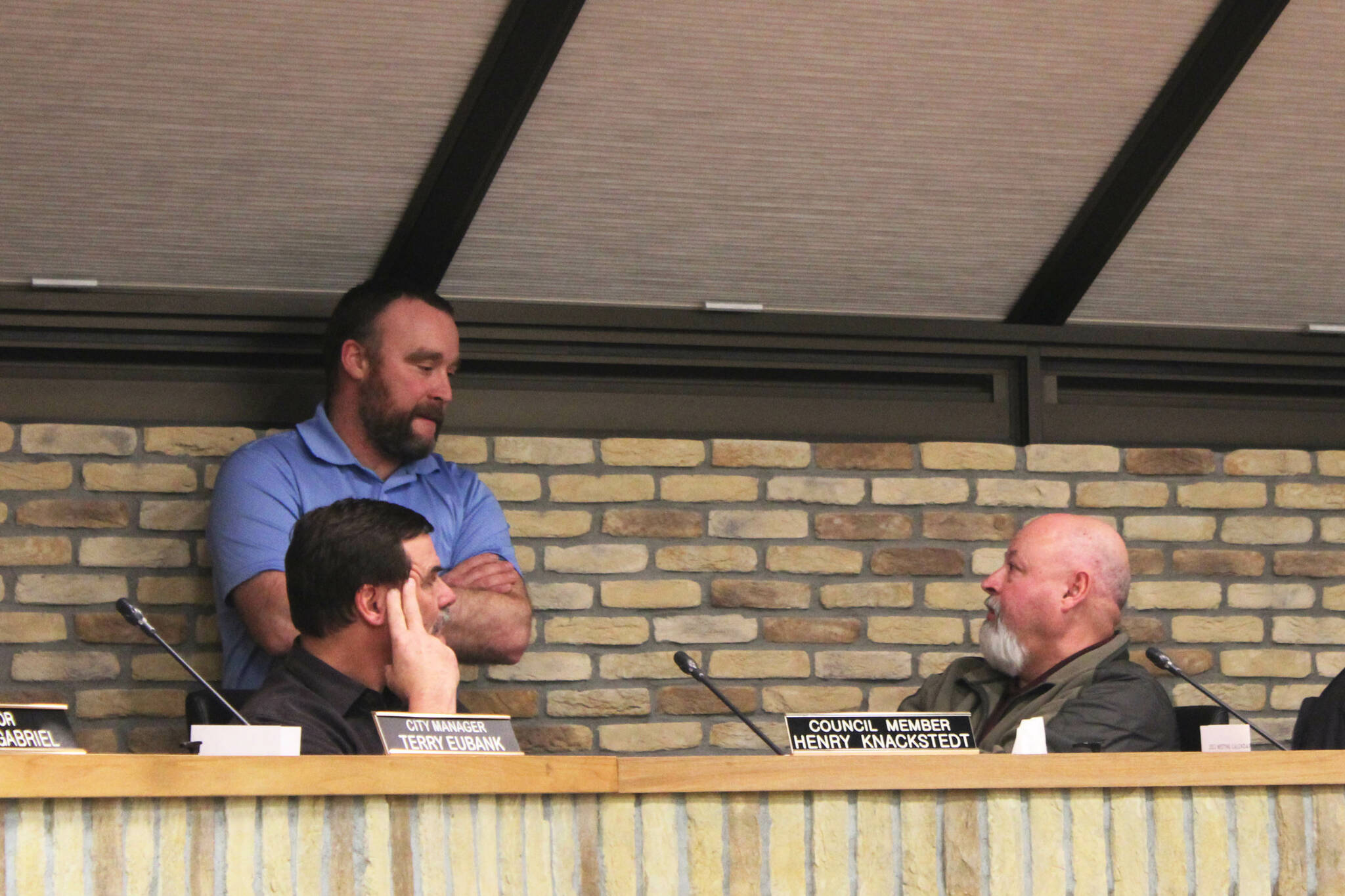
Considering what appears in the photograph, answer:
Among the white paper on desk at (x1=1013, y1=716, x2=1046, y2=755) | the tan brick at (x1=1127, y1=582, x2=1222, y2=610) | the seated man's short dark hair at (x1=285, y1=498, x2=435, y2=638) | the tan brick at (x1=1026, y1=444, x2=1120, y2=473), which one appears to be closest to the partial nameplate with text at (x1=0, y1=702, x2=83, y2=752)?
the seated man's short dark hair at (x1=285, y1=498, x2=435, y2=638)

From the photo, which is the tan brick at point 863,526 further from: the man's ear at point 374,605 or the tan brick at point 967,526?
the man's ear at point 374,605

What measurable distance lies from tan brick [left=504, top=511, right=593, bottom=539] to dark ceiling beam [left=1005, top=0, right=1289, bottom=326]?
3.60 feet

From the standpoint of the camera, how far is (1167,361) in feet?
13.4

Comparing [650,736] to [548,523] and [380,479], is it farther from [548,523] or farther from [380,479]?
[380,479]

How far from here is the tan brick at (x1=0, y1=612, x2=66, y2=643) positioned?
11.7 ft

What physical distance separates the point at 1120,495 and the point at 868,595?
67 cm

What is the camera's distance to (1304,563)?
13.7 feet

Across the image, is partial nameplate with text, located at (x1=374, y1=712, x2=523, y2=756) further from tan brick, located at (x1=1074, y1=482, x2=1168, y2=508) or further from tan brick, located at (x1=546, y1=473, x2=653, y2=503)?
tan brick, located at (x1=1074, y1=482, x2=1168, y2=508)

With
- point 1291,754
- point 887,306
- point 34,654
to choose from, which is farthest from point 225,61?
point 1291,754

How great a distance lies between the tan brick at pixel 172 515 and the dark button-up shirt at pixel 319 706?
1.08 meters

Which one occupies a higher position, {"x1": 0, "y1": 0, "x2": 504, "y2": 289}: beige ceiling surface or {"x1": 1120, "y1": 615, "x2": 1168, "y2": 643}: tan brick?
{"x1": 0, "y1": 0, "x2": 504, "y2": 289}: beige ceiling surface

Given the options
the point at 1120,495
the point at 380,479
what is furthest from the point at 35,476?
the point at 1120,495

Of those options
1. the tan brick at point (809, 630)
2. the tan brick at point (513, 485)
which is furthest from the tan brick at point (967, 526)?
the tan brick at point (513, 485)

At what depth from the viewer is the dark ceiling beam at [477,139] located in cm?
321
